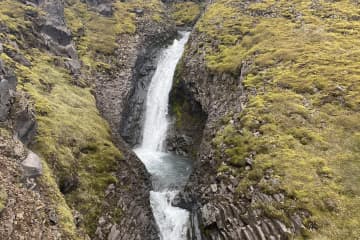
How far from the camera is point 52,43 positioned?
46.5 m

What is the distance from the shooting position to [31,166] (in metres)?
19.5

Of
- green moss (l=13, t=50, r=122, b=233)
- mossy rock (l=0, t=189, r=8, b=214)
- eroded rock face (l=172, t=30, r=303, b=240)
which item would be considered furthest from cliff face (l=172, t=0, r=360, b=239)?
mossy rock (l=0, t=189, r=8, b=214)

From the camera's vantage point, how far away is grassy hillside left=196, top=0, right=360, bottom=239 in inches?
836

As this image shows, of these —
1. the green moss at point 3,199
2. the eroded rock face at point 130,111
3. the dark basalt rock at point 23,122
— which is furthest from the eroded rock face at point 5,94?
the eroded rock face at point 130,111

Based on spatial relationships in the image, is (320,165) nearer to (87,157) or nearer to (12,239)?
(87,157)

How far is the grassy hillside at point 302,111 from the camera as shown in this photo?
2123 centimetres

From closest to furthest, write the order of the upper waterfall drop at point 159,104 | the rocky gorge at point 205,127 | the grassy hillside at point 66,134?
1. the rocky gorge at point 205,127
2. the grassy hillside at point 66,134
3. the upper waterfall drop at point 159,104

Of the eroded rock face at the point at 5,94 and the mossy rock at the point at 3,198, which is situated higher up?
the eroded rock face at the point at 5,94

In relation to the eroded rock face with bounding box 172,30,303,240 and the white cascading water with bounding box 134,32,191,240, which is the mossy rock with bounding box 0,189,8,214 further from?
the white cascading water with bounding box 134,32,191,240

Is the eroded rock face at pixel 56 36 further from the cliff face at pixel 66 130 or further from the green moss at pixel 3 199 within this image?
the green moss at pixel 3 199

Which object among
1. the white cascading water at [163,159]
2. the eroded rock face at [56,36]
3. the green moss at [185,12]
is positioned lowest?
the white cascading water at [163,159]

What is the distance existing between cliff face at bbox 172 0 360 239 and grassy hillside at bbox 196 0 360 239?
0.25 feet

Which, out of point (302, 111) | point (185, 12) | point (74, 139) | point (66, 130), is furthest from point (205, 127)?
point (185, 12)

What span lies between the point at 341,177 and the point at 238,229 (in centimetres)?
721
